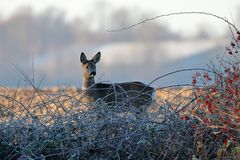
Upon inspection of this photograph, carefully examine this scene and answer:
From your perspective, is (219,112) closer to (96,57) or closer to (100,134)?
(100,134)

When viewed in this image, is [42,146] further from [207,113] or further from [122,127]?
[207,113]

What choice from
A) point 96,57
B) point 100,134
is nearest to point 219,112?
point 100,134

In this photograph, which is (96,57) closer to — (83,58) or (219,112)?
(83,58)

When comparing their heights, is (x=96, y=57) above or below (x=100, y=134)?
above

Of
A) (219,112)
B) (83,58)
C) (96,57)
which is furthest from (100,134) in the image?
(83,58)

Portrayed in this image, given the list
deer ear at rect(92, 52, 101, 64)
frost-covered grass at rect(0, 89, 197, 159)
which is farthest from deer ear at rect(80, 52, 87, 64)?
frost-covered grass at rect(0, 89, 197, 159)

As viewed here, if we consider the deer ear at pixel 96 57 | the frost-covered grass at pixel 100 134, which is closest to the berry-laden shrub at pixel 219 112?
the frost-covered grass at pixel 100 134

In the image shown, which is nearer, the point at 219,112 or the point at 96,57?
the point at 219,112

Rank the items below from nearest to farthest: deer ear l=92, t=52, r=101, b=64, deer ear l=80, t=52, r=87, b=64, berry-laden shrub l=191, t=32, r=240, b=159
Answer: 1. berry-laden shrub l=191, t=32, r=240, b=159
2. deer ear l=92, t=52, r=101, b=64
3. deer ear l=80, t=52, r=87, b=64

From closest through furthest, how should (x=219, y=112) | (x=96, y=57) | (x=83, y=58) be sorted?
1. (x=219, y=112)
2. (x=96, y=57)
3. (x=83, y=58)

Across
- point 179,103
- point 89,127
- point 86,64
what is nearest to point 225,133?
point 179,103

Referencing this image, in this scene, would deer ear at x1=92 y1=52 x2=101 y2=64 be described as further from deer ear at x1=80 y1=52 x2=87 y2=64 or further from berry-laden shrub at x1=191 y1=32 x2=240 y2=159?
berry-laden shrub at x1=191 y1=32 x2=240 y2=159

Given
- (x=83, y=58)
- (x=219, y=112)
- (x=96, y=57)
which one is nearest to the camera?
(x=219, y=112)

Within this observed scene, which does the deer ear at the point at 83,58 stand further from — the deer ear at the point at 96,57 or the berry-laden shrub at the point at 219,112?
the berry-laden shrub at the point at 219,112
